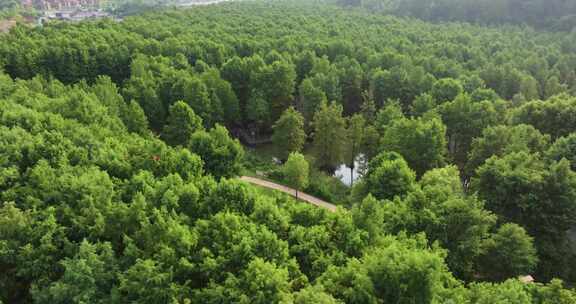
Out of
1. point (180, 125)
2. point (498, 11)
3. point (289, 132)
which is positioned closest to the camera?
point (180, 125)

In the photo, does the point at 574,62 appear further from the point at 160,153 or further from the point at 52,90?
the point at 52,90

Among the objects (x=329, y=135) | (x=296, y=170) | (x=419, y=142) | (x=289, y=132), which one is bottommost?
(x=296, y=170)

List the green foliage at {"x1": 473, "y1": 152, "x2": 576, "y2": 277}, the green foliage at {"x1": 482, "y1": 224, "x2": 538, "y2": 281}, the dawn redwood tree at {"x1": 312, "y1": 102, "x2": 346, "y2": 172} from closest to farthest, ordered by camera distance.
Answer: the green foliage at {"x1": 482, "y1": 224, "x2": 538, "y2": 281} → the green foliage at {"x1": 473, "y1": 152, "x2": 576, "y2": 277} → the dawn redwood tree at {"x1": 312, "y1": 102, "x2": 346, "y2": 172}

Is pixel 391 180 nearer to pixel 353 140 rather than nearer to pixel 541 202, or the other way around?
pixel 541 202

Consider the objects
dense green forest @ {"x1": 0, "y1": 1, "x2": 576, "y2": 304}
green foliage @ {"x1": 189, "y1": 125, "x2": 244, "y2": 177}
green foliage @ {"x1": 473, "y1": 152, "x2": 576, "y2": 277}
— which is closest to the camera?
dense green forest @ {"x1": 0, "y1": 1, "x2": 576, "y2": 304}

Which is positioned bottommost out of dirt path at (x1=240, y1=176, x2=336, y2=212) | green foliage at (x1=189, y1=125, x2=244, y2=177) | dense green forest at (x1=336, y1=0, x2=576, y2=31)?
dirt path at (x1=240, y1=176, x2=336, y2=212)

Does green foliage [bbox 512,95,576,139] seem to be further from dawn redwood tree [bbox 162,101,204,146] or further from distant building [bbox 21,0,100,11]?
distant building [bbox 21,0,100,11]

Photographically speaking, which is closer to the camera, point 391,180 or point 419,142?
point 391,180

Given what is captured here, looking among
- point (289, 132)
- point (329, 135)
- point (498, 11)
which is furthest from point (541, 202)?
point (498, 11)

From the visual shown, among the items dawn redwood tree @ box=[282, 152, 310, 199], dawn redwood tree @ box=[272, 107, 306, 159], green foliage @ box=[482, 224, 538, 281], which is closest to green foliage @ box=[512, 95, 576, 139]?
green foliage @ box=[482, 224, 538, 281]
